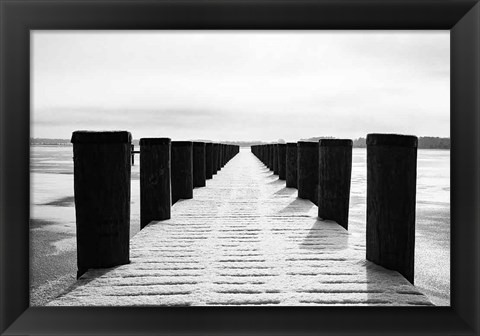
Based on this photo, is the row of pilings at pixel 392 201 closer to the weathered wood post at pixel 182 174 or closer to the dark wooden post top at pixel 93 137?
the dark wooden post top at pixel 93 137

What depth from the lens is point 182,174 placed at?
7.91 metres

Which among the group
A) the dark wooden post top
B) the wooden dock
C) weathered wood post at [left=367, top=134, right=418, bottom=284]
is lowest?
the wooden dock

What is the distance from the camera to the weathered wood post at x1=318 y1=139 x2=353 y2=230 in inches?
216

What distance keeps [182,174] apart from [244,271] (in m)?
4.71

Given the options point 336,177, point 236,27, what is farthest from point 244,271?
point 336,177

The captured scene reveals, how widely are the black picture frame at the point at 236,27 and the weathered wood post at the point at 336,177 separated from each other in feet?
10.7

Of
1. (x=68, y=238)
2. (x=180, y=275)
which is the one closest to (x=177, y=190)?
(x=68, y=238)

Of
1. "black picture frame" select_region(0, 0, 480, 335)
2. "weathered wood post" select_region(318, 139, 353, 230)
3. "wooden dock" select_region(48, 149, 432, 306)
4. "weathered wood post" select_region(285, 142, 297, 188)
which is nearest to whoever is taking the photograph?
"black picture frame" select_region(0, 0, 480, 335)

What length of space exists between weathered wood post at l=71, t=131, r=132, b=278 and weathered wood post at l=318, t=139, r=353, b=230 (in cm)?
278

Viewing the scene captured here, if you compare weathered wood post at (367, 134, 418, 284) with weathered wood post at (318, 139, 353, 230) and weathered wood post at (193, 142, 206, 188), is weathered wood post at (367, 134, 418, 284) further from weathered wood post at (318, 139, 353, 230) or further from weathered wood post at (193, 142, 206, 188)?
weathered wood post at (193, 142, 206, 188)

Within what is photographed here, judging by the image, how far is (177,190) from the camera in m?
7.92

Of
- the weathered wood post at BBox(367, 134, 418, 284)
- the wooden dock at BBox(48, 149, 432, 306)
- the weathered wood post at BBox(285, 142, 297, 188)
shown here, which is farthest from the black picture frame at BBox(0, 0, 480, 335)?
the weathered wood post at BBox(285, 142, 297, 188)
